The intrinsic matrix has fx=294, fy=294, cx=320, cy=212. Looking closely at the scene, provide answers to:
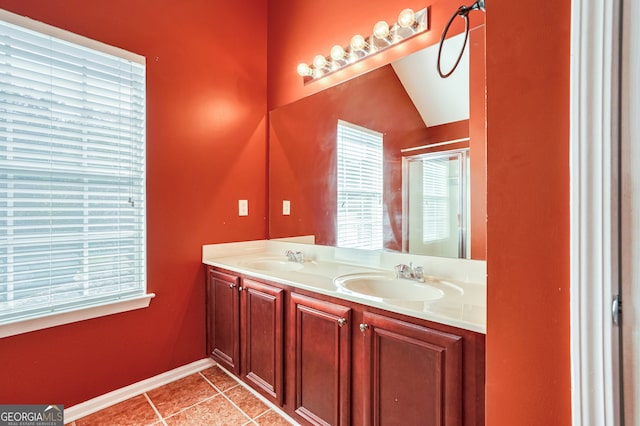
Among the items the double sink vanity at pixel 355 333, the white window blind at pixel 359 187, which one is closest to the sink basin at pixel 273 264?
the double sink vanity at pixel 355 333

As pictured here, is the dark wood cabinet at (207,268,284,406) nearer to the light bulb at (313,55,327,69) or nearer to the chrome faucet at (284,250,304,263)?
the chrome faucet at (284,250,304,263)

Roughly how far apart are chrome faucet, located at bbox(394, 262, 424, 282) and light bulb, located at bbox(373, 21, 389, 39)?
4.12 feet

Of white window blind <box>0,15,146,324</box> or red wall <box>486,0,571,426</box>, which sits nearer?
red wall <box>486,0,571,426</box>

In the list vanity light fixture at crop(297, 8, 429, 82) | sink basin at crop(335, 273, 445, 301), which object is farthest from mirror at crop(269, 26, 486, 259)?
sink basin at crop(335, 273, 445, 301)

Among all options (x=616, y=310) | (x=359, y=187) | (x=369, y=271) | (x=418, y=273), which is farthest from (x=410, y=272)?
(x=616, y=310)

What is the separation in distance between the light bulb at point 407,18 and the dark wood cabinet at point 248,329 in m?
1.52

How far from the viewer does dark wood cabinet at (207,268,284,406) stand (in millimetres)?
1524

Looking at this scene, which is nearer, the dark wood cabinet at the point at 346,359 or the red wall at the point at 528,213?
the red wall at the point at 528,213

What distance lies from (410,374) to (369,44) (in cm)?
171

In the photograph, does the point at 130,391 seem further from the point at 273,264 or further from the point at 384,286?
the point at 384,286

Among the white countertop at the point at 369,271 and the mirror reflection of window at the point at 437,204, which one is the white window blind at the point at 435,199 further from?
the white countertop at the point at 369,271

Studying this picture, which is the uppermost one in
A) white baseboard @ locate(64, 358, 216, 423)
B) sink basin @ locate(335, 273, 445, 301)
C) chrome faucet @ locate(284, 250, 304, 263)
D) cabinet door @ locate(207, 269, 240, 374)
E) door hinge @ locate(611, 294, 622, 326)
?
door hinge @ locate(611, 294, 622, 326)

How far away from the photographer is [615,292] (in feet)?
1.77

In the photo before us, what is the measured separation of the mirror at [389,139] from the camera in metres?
1.37
